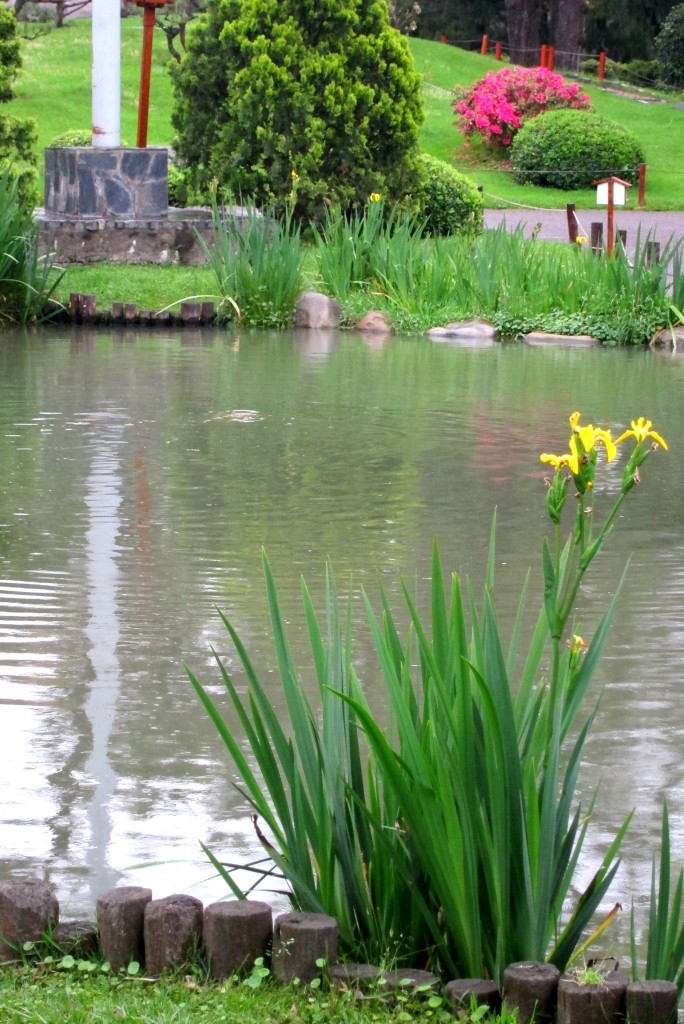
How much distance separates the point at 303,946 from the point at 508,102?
3515 cm

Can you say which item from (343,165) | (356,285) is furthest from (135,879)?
(343,165)

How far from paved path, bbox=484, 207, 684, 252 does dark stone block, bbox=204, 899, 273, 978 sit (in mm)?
20455

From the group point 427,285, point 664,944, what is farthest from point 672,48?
point 664,944

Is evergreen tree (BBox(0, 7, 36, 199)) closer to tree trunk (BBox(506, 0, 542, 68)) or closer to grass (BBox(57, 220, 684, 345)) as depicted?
grass (BBox(57, 220, 684, 345))

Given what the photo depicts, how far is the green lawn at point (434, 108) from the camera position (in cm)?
3216

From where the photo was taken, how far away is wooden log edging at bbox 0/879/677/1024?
231 centimetres

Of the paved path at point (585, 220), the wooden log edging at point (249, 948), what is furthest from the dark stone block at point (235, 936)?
the paved path at point (585, 220)

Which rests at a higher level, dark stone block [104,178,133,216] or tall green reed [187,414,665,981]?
dark stone block [104,178,133,216]

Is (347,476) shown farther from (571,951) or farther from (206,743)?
(571,951)

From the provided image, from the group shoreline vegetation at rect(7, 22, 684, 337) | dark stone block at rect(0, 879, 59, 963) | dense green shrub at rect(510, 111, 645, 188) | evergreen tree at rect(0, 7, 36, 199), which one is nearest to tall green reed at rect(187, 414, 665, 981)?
dark stone block at rect(0, 879, 59, 963)

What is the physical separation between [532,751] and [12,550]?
3.38 meters

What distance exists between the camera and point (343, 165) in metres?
16.9

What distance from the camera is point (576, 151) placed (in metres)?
32.6

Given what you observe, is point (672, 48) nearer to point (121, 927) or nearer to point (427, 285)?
point (427, 285)
